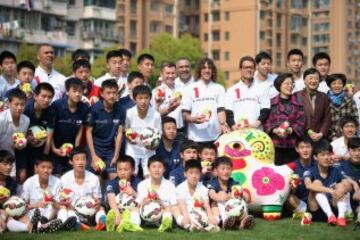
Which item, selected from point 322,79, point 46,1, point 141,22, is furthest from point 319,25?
point 322,79

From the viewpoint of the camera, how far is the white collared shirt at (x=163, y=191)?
35.6 ft

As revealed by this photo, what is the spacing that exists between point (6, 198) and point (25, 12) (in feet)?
145

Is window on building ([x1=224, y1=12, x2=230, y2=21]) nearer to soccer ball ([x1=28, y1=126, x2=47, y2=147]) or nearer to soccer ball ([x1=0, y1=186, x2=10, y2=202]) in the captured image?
soccer ball ([x1=28, y1=126, x2=47, y2=147])

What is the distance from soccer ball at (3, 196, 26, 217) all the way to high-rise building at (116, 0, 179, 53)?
2257 inches

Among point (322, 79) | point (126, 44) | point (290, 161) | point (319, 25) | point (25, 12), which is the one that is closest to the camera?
point (290, 161)

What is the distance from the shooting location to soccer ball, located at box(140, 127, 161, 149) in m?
11.5

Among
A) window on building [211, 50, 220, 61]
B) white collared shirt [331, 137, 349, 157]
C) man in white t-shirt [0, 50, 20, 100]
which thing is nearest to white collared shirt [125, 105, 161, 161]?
man in white t-shirt [0, 50, 20, 100]

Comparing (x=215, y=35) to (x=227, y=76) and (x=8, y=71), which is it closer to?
(x=227, y=76)

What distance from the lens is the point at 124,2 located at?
69.0 meters

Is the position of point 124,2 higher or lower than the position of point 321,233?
higher

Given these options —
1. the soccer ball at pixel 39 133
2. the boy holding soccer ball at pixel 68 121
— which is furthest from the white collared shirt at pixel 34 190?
the boy holding soccer ball at pixel 68 121

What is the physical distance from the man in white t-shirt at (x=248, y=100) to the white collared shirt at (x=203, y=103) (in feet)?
0.62

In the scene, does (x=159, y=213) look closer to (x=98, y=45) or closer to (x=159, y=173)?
(x=159, y=173)

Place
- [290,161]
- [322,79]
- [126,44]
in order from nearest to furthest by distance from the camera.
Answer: [290,161] → [322,79] → [126,44]
